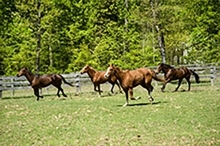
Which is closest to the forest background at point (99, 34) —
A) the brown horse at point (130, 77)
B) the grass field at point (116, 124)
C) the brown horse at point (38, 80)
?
the brown horse at point (38, 80)

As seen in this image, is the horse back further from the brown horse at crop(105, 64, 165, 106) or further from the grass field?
the brown horse at crop(105, 64, 165, 106)

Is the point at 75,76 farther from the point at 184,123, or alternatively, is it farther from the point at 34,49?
the point at 184,123

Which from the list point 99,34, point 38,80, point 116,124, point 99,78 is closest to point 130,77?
point 116,124

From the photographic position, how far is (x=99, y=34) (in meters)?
36.3

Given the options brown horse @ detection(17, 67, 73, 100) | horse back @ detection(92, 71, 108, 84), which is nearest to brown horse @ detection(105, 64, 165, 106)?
horse back @ detection(92, 71, 108, 84)

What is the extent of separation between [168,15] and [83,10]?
8.81m

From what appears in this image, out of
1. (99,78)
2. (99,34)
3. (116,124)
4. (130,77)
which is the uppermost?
(99,34)

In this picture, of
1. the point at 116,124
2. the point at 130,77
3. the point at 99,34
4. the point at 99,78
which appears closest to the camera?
the point at 116,124

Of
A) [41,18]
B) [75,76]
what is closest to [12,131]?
[75,76]

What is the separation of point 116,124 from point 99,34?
25.7 metres

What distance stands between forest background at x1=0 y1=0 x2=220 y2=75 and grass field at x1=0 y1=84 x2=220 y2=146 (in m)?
15.4

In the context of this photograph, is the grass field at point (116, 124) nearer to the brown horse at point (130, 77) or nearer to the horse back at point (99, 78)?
the brown horse at point (130, 77)

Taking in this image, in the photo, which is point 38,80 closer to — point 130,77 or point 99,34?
point 130,77

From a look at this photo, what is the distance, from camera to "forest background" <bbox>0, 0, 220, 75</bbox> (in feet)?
98.2
